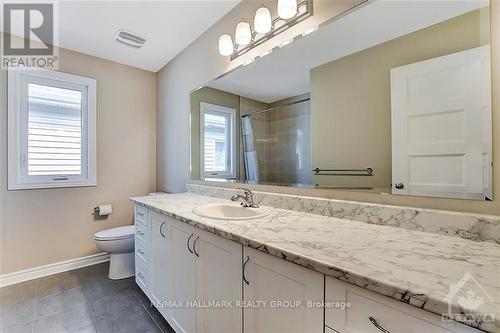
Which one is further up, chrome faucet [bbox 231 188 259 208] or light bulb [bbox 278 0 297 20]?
light bulb [bbox 278 0 297 20]

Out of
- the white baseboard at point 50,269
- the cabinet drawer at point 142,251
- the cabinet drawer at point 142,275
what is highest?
the cabinet drawer at point 142,251

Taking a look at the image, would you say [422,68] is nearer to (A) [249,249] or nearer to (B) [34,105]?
(A) [249,249]

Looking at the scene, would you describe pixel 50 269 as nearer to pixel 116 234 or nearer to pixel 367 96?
pixel 116 234

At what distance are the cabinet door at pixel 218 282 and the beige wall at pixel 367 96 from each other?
0.70 m

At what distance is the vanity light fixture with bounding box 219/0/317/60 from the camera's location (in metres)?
1.38

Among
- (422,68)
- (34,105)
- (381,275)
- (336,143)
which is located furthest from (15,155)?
(422,68)

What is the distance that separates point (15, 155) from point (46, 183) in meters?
0.36

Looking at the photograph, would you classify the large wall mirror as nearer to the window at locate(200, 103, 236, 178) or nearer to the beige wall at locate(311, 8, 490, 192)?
the beige wall at locate(311, 8, 490, 192)

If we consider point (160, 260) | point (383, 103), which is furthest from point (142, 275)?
point (383, 103)

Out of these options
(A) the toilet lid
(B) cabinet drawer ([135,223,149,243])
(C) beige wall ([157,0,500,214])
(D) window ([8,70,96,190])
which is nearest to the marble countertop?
(C) beige wall ([157,0,500,214])

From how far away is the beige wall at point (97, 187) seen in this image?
223 centimetres

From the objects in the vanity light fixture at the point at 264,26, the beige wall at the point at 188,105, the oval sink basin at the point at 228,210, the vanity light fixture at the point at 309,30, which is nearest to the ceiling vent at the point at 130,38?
the beige wall at the point at 188,105

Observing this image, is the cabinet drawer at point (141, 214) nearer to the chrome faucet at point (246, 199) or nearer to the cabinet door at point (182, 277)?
the cabinet door at point (182, 277)

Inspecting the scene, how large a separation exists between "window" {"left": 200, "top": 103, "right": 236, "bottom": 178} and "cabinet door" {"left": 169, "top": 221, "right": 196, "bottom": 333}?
0.79m
